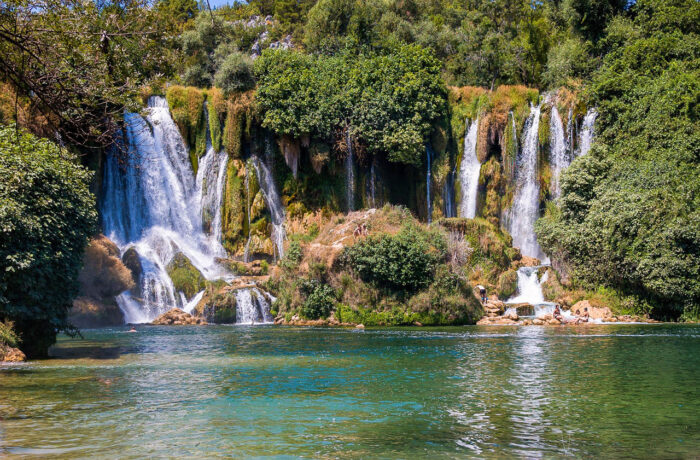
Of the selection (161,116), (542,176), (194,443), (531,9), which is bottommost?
(194,443)

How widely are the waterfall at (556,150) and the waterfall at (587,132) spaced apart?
1.05m

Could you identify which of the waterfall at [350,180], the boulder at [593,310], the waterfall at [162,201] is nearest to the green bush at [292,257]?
the waterfall at [162,201]

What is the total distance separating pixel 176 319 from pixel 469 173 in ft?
78.7

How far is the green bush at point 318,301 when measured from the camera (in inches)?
1460

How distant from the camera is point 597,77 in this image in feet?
155

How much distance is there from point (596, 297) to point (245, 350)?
2321 cm

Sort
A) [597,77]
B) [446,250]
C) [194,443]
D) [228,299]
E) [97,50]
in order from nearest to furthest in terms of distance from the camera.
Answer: [194,443] < [97,50] < [446,250] < [228,299] < [597,77]

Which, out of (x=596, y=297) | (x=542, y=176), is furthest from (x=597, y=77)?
(x=596, y=297)

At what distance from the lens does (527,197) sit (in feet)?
159

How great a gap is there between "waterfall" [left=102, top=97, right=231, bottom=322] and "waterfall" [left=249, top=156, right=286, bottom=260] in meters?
2.79

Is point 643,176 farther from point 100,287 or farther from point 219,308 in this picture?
point 100,287

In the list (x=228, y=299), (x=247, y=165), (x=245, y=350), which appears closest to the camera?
(x=245, y=350)

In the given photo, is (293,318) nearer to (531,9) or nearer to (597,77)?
(597,77)

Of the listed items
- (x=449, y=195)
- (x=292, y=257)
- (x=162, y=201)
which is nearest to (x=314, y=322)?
(x=292, y=257)
